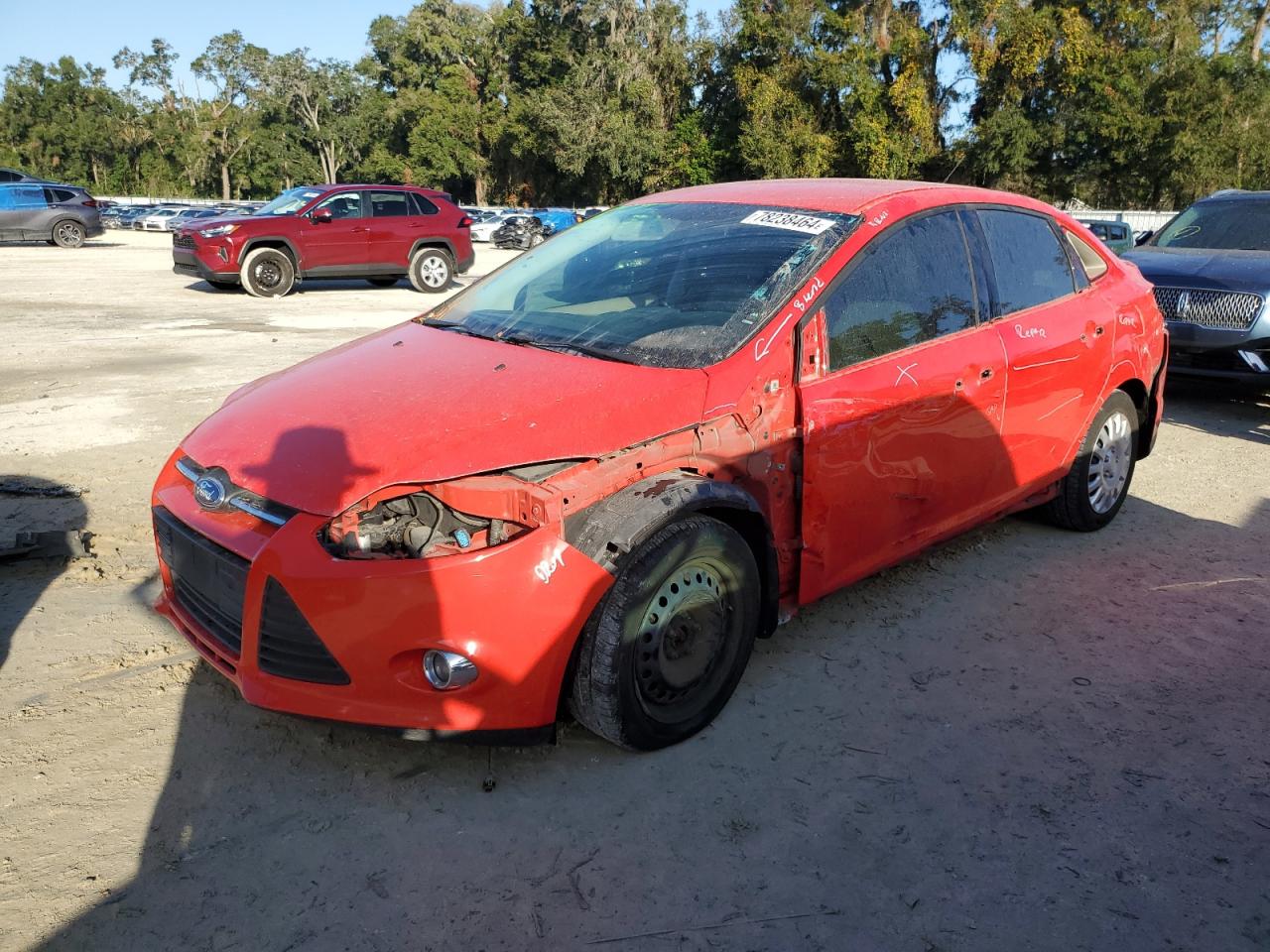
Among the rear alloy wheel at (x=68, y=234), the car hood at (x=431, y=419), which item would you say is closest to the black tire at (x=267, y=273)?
the car hood at (x=431, y=419)

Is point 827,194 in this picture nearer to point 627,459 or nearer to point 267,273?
point 627,459

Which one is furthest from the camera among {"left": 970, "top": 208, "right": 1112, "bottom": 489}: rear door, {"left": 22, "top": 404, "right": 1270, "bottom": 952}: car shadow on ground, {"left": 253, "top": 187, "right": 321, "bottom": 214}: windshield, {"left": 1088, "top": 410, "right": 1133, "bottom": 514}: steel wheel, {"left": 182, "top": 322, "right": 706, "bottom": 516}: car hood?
{"left": 253, "top": 187, "right": 321, "bottom": 214}: windshield

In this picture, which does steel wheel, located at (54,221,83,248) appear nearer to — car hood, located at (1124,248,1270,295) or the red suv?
the red suv

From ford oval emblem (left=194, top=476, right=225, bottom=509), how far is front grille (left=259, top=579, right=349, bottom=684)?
0.43 metres

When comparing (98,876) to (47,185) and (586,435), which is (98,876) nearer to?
(586,435)

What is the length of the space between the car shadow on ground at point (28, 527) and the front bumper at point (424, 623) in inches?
62.8

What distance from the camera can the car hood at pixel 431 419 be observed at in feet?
8.94

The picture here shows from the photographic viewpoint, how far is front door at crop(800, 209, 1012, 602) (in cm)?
336

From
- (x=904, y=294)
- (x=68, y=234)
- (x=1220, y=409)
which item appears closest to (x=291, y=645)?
(x=904, y=294)

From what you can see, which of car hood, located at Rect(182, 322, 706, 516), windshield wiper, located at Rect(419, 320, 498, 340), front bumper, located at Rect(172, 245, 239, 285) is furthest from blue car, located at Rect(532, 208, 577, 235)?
car hood, located at Rect(182, 322, 706, 516)

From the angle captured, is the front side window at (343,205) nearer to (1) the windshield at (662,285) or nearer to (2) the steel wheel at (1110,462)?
(1) the windshield at (662,285)

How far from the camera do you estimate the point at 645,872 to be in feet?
8.28

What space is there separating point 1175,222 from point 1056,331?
6134 millimetres

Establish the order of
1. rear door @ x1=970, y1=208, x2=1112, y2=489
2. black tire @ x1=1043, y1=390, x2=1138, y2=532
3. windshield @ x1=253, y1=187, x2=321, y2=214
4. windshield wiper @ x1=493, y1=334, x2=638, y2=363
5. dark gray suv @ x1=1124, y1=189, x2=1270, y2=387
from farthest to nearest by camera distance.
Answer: windshield @ x1=253, y1=187, x2=321, y2=214, dark gray suv @ x1=1124, y1=189, x2=1270, y2=387, black tire @ x1=1043, y1=390, x2=1138, y2=532, rear door @ x1=970, y1=208, x2=1112, y2=489, windshield wiper @ x1=493, y1=334, x2=638, y2=363
